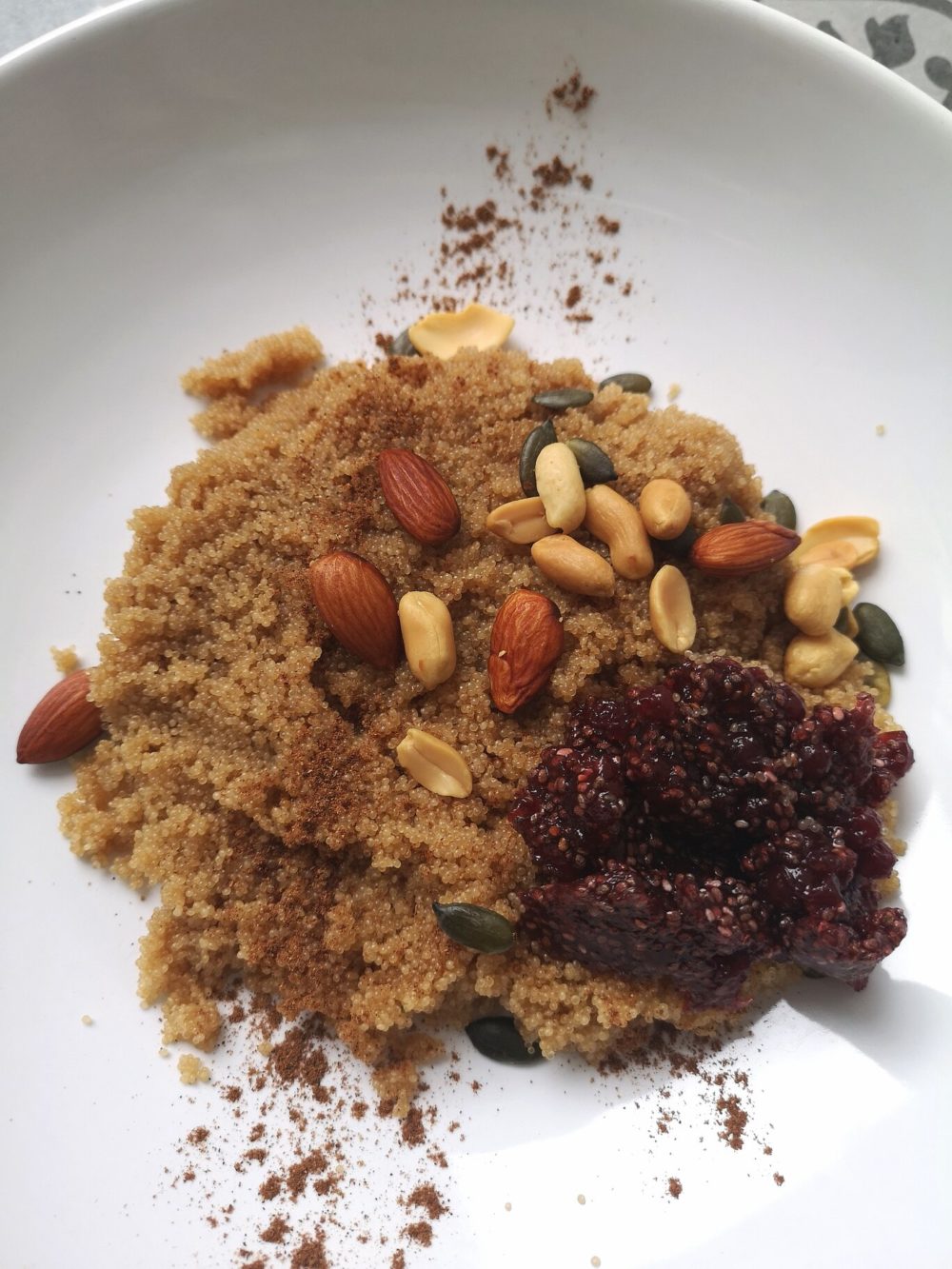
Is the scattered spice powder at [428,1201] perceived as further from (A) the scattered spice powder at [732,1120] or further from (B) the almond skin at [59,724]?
(B) the almond skin at [59,724]

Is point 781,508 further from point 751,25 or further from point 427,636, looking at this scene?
point 751,25

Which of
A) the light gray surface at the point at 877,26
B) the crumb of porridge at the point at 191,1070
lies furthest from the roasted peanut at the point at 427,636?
the light gray surface at the point at 877,26

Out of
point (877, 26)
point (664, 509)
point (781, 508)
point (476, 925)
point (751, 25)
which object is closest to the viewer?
point (476, 925)

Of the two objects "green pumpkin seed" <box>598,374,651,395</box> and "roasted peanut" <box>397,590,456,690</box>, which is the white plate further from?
"roasted peanut" <box>397,590,456,690</box>

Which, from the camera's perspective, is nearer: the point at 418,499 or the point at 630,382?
the point at 418,499

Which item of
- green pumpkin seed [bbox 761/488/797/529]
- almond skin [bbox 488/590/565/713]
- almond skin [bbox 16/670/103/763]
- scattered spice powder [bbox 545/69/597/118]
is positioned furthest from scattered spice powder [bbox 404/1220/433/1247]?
scattered spice powder [bbox 545/69/597/118]

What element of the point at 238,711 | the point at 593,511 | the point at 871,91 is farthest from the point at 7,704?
the point at 871,91

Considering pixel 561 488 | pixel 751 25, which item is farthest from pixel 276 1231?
pixel 751 25
